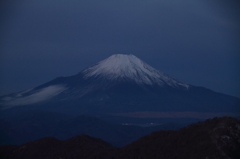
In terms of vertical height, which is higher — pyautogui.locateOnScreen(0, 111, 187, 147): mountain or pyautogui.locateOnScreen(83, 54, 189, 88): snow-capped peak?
pyautogui.locateOnScreen(83, 54, 189, 88): snow-capped peak

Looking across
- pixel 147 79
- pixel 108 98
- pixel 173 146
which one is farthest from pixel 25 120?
pixel 173 146

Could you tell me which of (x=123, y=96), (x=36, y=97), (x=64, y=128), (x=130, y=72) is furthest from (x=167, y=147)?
(x=36, y=97)

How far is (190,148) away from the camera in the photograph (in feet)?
50.8

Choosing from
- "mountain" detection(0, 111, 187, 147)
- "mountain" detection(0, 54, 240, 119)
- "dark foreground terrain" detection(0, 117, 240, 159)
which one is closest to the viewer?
"dark foreground terrain" detection(0, 117, 240, 159)

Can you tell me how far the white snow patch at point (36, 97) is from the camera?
95.0 m

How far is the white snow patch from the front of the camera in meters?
95.0

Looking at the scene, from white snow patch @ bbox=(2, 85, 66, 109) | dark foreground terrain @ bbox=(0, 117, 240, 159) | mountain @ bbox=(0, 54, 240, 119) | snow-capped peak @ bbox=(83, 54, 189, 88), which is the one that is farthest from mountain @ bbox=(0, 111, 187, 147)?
snow-capped peak @ bbox=(83, 54, 189, 88)

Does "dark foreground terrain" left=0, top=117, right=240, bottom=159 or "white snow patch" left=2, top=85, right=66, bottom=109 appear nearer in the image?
"dark foreground terrain" left=0, top=117, right=240, bottom=159

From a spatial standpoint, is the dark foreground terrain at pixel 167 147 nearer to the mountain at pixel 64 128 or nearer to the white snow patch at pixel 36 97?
the mountain at pixel 64 128

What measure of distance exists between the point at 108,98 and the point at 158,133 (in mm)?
68958

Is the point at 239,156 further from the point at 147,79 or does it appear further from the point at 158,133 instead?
the point at 147,79

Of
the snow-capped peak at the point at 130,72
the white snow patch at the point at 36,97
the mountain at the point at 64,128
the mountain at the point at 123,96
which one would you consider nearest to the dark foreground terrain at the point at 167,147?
the mountain at the point at 64,128

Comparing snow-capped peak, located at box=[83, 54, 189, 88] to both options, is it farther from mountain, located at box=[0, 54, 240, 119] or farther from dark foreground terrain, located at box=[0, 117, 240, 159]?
dark foreground terrain, located at box=[0, 117, 240, 159]

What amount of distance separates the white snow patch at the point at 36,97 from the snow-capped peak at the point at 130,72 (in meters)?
10.4
